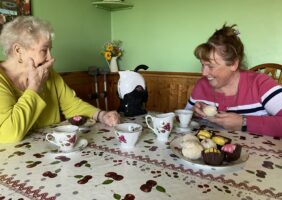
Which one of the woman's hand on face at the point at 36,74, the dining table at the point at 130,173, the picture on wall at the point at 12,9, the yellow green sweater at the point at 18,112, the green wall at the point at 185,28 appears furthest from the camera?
the green wall at the point at 185,28

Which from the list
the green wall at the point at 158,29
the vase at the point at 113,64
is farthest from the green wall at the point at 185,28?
the vase at the point at 113,64

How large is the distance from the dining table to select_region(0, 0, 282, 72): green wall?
134 centimetres

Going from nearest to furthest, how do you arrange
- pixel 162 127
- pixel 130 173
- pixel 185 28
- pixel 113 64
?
pixel 130 173 < pixel 162 127 < pixel 185 28 < pixel 113 64

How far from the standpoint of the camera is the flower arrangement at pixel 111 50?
2.54 meters

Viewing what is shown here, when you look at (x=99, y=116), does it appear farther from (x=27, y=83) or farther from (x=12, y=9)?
(x=12, y=9)

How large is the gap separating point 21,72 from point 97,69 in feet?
4.05

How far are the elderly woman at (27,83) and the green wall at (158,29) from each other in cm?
84

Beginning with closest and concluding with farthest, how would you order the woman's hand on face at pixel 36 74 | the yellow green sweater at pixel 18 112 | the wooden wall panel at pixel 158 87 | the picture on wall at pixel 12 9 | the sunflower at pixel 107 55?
the yellow green sweater at pixel 18 112, the woman's hand on face at pixel 36 74, the picture on wall at pixel 12 9, the wooden wall panel at pixel 158 87, the sunflower at pixel 107 55

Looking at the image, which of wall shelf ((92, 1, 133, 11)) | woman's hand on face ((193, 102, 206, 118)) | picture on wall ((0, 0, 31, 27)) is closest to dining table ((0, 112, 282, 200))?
woman's hand on face ((193, 102, 206, 118))

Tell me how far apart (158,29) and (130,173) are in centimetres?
199

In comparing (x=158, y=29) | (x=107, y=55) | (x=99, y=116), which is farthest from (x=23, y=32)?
(x=158, y=29)

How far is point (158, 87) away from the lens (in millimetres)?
2541

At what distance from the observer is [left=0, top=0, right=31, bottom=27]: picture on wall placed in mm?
1695

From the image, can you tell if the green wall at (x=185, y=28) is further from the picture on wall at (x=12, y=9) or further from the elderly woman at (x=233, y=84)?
the picture on wall at (x=12, y=9)
